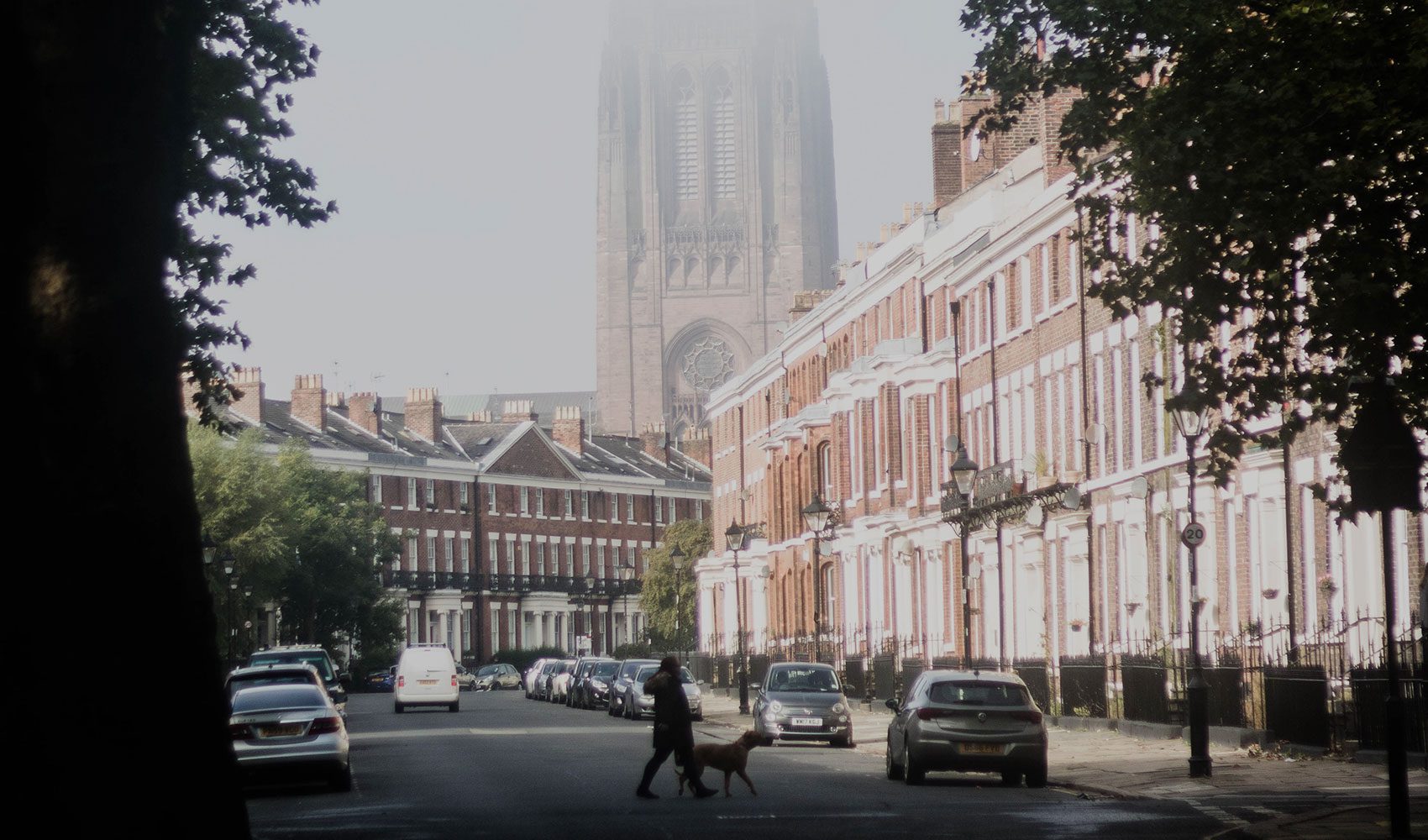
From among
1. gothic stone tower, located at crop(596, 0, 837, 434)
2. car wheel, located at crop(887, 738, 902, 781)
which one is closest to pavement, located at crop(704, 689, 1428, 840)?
car wheel, located at crop(887, 738, 902, 781)

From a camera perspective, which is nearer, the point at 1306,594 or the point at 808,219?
the point at 1306,594

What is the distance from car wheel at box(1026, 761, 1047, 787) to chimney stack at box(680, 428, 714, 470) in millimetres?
123099

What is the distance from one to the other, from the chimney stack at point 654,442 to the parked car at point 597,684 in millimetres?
81544

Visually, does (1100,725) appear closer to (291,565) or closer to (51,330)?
(51,330)

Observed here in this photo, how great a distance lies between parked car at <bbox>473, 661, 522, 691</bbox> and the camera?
117062 mm

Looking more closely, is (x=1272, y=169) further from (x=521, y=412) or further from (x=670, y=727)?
(x=521, y=412)

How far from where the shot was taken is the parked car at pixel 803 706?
40.2m

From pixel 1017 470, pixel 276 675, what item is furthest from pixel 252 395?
pixel 276 675

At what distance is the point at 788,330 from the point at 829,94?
9974 centimetres

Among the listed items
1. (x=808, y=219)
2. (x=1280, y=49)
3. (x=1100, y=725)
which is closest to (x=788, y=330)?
(x=1100, y=725)

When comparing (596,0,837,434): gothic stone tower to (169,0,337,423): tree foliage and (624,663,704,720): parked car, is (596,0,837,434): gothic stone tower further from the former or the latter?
(169,0,337,423): tree foliage

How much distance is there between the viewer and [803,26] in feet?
588

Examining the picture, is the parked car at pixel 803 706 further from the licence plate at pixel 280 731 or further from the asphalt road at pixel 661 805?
the licence plate at pixel 280 731

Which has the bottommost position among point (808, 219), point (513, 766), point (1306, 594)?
point (513, 766)
